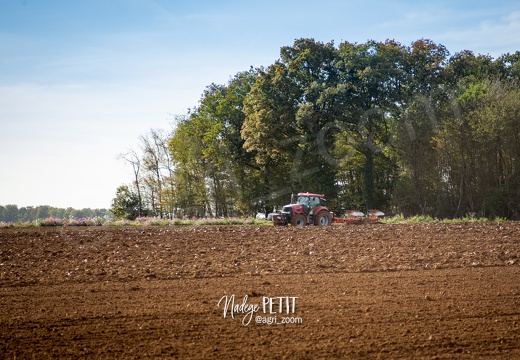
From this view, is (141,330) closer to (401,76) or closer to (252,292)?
(252,292)

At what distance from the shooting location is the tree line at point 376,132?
40.3 meters

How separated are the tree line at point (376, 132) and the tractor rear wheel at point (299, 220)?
12.4 meters

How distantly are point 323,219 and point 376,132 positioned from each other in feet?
52.0

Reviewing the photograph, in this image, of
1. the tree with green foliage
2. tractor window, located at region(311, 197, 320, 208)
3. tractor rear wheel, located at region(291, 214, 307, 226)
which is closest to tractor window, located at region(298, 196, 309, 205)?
tractor window, located at region(311, 197, 320, 208)

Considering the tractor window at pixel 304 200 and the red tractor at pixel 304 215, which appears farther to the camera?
the tractor window at pixel 304 200

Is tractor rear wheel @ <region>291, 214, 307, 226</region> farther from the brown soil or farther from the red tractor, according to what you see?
the brown soil

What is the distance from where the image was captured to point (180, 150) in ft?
191

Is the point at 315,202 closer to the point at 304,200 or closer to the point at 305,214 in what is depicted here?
the point at 304,200

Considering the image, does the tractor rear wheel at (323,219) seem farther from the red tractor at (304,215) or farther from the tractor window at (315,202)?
the tractor window at (315,202)

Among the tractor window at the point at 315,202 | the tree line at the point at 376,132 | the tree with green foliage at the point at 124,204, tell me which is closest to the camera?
the tractor window at the point at 315,202

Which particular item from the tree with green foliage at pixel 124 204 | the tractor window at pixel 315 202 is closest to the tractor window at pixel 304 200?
the tractor window at pixel 315 202

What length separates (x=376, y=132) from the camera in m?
45.4

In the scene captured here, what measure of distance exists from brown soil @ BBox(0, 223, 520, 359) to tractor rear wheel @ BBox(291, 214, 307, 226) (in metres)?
12.3

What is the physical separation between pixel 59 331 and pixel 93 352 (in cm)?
134
